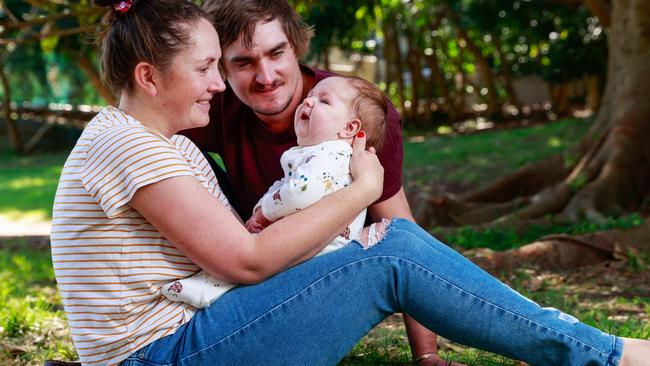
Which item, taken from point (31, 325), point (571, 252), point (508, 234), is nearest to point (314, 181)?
point (31, 325)

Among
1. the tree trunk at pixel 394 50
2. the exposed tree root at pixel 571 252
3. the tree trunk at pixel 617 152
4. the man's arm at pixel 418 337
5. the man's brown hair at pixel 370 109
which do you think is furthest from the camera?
the tree trunk at pixel 394 50

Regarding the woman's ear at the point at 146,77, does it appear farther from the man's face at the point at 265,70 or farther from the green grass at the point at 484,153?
the green grass at the point at 484,153

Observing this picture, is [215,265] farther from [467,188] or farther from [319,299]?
[467,188]

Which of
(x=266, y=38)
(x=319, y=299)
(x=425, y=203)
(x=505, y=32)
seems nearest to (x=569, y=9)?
(x=505, y=32)

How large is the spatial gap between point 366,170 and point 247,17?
2.94 ft

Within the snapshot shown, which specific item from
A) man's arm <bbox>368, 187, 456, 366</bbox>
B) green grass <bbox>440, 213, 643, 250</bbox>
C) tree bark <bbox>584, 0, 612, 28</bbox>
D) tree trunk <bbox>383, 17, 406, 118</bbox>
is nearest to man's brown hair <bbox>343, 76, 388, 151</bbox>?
man's arm <bbox>368, 187, 456, 366</bbox>

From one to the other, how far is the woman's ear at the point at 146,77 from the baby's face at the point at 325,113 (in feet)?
1.92

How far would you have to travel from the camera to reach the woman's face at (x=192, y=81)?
227 cm

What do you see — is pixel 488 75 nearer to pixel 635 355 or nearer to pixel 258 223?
pixel 258 223

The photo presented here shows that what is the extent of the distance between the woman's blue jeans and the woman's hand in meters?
0.16

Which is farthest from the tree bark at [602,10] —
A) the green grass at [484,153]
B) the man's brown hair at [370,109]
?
the man's brown hair at [370,109]

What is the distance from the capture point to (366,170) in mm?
2404

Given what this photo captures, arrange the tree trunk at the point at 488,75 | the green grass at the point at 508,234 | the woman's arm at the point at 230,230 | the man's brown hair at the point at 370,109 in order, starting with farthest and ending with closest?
the tree trunk at the point at 488,75 < the green grass at the point at 508,234 < the man's brown hair at the point at 370,109 < the woman's arm at the point at 230,230

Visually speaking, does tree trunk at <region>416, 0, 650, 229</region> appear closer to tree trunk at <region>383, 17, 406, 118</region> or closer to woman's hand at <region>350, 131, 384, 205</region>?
woman's hand at <region>350, 131, 384, 205</region>
